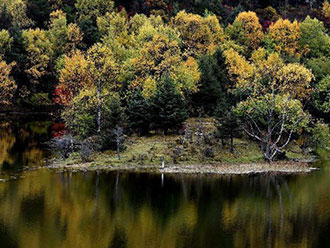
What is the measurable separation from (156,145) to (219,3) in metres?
90.0

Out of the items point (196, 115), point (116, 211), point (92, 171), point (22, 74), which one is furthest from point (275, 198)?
point (22, 74)

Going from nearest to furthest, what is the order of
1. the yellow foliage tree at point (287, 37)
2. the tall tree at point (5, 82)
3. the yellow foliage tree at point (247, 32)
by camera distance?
the tall tree at point (5, 82) < the yellow foliage tree at point (287, 37) < the yellow foliage tree at point (247, 32)

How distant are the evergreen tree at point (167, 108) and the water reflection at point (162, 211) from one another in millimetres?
15247

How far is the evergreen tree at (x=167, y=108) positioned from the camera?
70688 millimetres

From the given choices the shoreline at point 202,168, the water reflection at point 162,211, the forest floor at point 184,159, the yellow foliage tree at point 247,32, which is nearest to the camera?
the water reflection at point 162,211

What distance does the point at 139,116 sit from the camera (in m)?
72.3

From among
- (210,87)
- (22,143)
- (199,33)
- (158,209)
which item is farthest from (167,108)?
(199,33)

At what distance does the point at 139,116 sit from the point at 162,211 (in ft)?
94.7

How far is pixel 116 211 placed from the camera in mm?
44438

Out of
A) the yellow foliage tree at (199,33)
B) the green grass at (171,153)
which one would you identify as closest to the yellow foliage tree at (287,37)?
the yellow foliage tree at (199,33)

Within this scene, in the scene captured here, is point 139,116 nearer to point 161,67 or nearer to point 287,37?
point 161,67

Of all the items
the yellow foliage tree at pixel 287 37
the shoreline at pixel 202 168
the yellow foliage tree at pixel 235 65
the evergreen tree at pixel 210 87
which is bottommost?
the shoreline at pixel 202 168

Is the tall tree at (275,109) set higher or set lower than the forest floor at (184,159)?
higher

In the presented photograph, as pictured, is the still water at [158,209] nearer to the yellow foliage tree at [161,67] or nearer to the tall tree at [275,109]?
the tall tree at [275,109]
